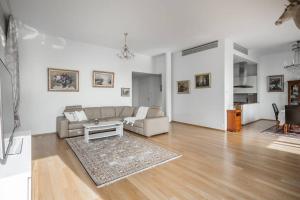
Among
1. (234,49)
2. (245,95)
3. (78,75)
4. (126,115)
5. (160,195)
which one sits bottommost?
(160,195)

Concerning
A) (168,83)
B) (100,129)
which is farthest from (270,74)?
(100,129)

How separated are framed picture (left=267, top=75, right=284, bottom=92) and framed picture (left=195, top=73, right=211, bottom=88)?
13.5 ft

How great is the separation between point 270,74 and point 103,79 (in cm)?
787

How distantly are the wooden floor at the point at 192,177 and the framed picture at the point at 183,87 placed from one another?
10.8 ft

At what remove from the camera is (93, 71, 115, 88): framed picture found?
6.08 m

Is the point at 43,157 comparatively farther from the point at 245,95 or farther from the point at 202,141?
the point at 245,95

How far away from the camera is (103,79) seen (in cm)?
629

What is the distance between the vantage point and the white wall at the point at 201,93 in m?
5.52

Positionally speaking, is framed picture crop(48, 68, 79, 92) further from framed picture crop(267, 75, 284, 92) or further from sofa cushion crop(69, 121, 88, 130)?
framed picture crop(267, 75, 284, 92)

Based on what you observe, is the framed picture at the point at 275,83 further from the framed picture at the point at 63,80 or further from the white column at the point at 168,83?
the framed picture at the point at 63,80

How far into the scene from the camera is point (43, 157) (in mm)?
3217

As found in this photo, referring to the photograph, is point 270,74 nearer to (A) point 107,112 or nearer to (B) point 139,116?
(B) point 139,116

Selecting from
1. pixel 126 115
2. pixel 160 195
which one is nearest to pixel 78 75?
pixel 126 115

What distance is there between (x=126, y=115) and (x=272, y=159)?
4.63m
